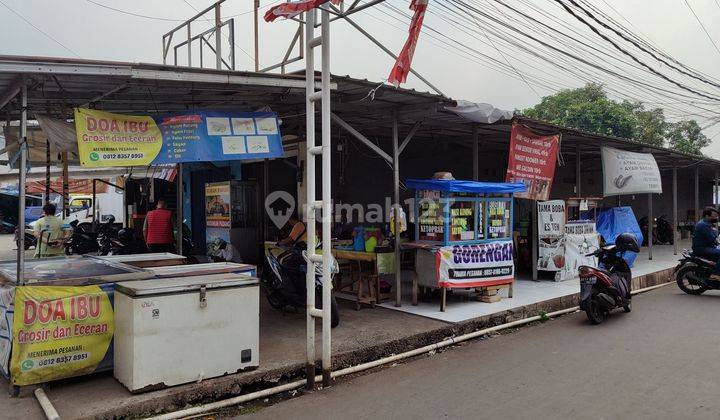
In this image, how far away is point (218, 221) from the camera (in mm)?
12438

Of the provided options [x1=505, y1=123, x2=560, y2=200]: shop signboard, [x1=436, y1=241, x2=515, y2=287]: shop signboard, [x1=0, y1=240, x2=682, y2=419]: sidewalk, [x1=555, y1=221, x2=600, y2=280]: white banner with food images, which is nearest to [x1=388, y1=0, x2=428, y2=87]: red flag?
[x1=0, y1=240, x2=682, y2=419]: sidewalk

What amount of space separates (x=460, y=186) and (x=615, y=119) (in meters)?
26.4

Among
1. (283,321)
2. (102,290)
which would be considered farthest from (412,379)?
(102,290)

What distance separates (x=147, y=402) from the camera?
4500mm

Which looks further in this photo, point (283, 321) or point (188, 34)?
point (188, 34)

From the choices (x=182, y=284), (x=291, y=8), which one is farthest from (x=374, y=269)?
(x=291, y=8)

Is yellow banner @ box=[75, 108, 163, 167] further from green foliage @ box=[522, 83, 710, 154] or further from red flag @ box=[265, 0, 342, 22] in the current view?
green foliage @ box=[522, 83, 710, 154]

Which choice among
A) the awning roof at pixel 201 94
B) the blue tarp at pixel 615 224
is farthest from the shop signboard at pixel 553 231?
the blue tarp at pixel 615 224

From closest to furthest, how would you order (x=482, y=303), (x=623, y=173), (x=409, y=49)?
(x=409, y=49)
(x=482, y=303)
(x=623, y=173)

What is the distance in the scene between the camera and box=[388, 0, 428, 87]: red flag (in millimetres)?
5469

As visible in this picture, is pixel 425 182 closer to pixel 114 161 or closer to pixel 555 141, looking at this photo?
pixel 555 141

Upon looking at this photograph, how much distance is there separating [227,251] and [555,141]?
712cm

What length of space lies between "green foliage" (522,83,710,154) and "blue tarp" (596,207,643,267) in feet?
63.4

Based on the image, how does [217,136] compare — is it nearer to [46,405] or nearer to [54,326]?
[54,326]
